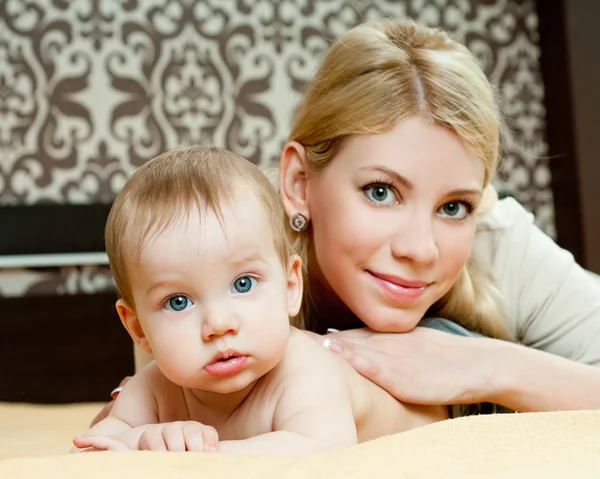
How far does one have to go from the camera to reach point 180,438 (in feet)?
2.89

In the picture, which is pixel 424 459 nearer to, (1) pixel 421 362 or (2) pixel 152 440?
(2) pixel 152 440

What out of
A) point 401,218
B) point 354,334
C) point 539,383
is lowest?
point 539,383

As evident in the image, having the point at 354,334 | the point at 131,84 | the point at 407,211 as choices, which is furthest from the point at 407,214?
the point at 131,84

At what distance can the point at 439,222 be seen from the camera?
4.35 feet

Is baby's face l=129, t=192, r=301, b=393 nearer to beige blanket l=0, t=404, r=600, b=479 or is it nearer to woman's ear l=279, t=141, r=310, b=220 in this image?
beige blanket l=0, t=404, r=600, b=479

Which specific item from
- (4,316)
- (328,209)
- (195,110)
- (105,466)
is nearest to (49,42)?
(195,110)

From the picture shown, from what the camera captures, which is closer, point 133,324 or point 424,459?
point 424,459

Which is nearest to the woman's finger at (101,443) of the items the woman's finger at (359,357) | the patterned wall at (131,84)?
the woman's finger at (359,357)

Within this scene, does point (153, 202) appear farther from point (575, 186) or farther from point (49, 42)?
point (575, 186)

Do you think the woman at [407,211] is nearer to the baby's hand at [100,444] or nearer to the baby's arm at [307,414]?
the baby's arm at [307,414]

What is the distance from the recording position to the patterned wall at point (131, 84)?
2959 millimetres

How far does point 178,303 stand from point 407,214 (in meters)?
0.49

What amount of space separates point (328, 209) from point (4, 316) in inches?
72.2

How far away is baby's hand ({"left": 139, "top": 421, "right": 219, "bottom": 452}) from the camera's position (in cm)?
87
